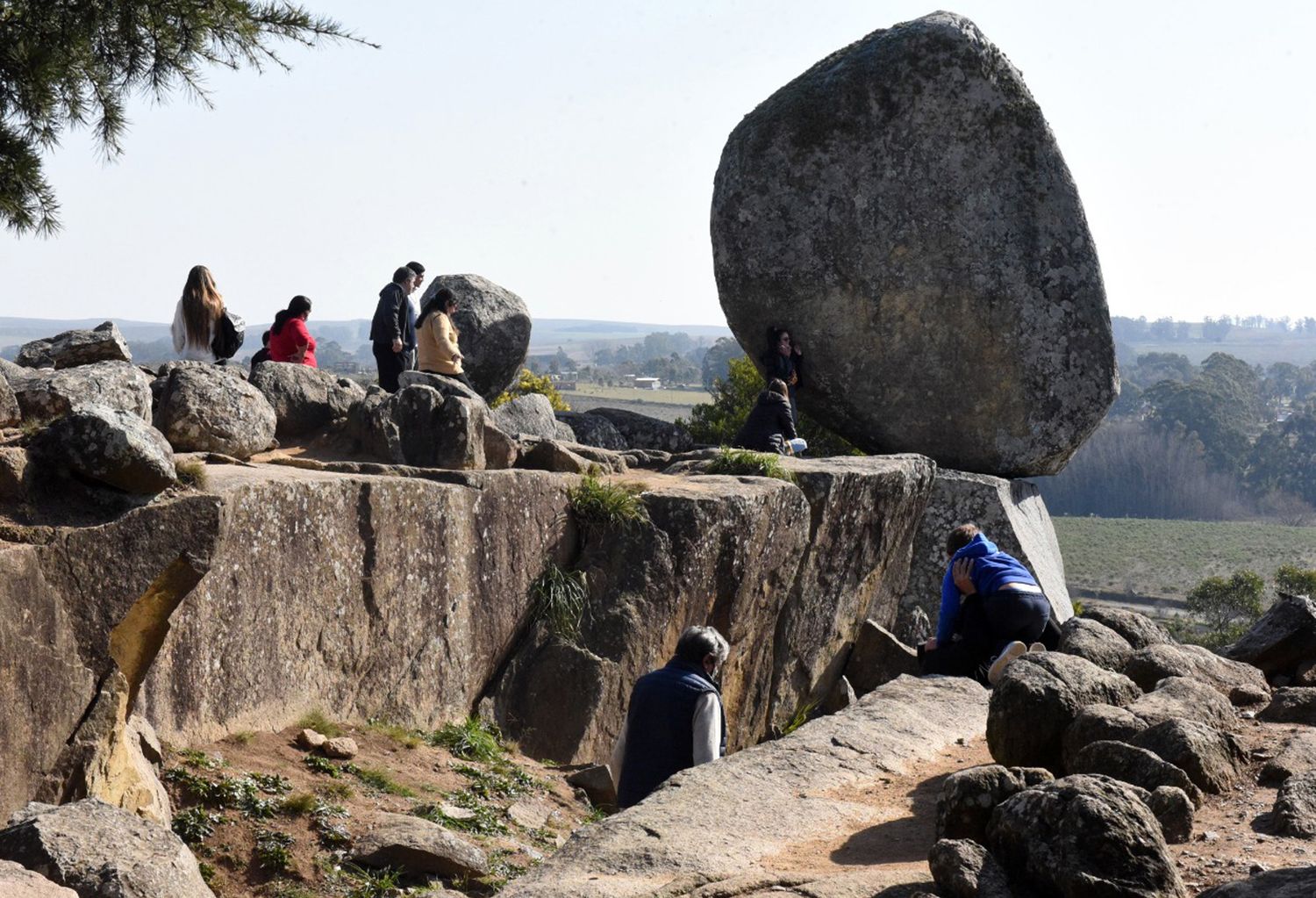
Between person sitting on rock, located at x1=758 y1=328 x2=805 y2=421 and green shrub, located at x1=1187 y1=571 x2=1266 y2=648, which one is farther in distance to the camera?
green shrub, located at x1=1187 y1=571 x2=1266 y2=648

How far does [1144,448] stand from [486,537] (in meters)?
99.3

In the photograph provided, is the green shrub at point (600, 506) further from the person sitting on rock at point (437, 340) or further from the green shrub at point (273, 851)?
the person sitting on rock at point (437, 340)

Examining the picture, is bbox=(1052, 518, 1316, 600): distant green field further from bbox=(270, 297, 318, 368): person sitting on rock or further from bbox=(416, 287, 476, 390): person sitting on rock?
bbox=(270, 297, 318, 368): person sitting on rock

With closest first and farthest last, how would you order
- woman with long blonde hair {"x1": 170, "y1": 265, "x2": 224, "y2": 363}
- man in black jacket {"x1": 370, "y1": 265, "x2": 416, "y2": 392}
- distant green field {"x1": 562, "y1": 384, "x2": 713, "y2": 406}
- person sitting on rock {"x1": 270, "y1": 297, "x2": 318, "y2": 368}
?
woman with long blonde hair {"x1": 170, "y1": 265, "x2": 224, "y2": 363} → person sitting on rock {"x1": 270, "y1": 297, "x2": 318, "y2": 368} → man in black jacket {"x1": 370, "y1": 265, "x2": 416, "y2": 392} → distant green field {"x1": 562, "y1": 384, "x2": 713, "y2": 406}

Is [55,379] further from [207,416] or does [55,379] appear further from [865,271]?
[865,271]

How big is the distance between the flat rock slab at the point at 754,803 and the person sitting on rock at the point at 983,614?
1.38 metres

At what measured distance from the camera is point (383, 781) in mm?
8484

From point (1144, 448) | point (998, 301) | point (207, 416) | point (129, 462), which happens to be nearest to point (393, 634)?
point (207, 416)

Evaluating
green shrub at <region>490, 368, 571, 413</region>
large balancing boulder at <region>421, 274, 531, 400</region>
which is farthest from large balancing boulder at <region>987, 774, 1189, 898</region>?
green shrub at <region>490, 368, 571, 413</region>

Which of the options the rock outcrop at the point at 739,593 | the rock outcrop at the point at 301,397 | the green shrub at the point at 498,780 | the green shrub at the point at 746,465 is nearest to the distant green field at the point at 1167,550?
the rock outcrop at the point at 739,593

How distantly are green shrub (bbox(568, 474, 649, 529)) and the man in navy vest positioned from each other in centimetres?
352

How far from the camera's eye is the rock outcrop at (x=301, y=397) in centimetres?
1109

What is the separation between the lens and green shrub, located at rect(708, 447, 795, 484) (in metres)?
13.5

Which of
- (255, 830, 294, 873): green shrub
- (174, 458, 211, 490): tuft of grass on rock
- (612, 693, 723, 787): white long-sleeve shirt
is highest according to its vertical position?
(174, 458, 211, 490): tuft of grass on rock
